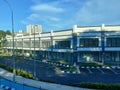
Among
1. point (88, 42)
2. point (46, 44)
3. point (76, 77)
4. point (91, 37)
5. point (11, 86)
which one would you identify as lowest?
point (76, 77)

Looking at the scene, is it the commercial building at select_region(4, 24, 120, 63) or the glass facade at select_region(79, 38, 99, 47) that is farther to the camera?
the glass facade at select_region(79, 38, 99, 47)

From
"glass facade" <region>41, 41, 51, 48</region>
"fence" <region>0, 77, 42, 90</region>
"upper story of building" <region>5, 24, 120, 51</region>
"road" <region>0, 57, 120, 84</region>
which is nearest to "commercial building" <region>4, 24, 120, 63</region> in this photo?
"upper story of building" <region>5, 24, 120, 51</region>

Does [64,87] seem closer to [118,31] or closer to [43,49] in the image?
[118,31]

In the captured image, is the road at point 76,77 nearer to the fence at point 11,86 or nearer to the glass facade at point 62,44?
the fence at point 11,86

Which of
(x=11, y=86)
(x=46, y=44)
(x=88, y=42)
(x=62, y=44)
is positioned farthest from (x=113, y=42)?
(x=11, y=86)

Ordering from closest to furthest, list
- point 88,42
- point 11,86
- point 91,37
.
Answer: point 11,86, point 91,37, point 88,42

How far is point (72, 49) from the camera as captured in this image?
55156 millimetres

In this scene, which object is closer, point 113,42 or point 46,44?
point 113,42

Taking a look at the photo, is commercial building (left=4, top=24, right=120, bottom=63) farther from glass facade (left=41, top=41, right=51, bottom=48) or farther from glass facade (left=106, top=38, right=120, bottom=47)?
glass facade (left=41, top=41, right=51, bottom=48)

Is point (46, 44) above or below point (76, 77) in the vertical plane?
above

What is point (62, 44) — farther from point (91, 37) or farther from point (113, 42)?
point (113, 42)

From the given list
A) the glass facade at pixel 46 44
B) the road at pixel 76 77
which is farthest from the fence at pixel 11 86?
the glass facade at pixel 46 44

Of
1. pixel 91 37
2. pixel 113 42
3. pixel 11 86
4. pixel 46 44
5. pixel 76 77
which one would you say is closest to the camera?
pixel 11 86

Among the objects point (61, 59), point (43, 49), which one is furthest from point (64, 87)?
point (43, 49)
